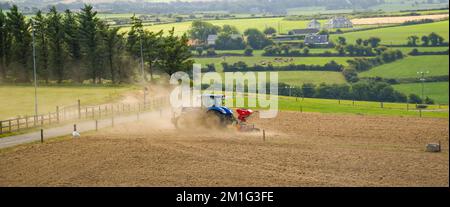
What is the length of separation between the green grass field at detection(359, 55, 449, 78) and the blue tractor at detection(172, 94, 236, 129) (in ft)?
117

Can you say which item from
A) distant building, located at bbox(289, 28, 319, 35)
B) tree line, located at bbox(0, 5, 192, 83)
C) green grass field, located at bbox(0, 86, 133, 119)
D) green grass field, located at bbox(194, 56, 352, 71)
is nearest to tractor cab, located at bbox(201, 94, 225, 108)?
green grass field, located at bbox(0, 86, 133, 119)

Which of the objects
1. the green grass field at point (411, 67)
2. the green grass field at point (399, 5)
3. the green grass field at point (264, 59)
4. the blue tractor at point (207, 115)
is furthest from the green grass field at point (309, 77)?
the blue tractor at point (207, 115)

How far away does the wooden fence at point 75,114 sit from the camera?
130 feet

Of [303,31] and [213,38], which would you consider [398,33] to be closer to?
[303,31]

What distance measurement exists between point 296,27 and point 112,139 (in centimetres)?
9264

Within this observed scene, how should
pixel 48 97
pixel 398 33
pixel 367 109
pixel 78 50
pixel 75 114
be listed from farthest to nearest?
1. pixel 398 33
2. pixel 78 50
3. pixel 48 97
4. pixel 367 109
5. pixel 75 114

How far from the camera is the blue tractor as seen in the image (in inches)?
1425

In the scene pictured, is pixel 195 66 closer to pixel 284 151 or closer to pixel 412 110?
pixel 412 110

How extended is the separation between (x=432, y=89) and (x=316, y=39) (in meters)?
37.0

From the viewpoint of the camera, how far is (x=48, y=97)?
58.8 m

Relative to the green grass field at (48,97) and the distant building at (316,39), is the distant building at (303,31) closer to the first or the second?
the distant building at (316,39)

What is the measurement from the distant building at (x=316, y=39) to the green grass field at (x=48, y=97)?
38.1m

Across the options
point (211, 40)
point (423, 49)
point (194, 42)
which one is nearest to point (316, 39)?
point (211, 40)
